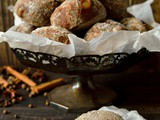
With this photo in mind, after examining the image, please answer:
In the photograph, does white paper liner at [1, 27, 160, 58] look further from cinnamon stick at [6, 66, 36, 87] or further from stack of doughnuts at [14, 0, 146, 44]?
cinnamon stick at [6, 66, 36, 87]

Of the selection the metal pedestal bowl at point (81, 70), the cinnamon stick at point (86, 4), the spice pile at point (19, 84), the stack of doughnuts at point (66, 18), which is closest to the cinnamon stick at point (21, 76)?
the spice pile at point (19, 84)

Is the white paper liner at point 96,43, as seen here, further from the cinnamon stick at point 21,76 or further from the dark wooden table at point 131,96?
the cinnamon stick at point 21,76

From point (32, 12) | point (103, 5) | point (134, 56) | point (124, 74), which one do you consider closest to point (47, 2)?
point (32, 12)

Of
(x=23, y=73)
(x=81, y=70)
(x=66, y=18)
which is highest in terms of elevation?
(x=66, y=18)

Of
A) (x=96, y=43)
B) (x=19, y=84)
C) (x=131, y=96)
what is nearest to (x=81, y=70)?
(x=96, y=43)

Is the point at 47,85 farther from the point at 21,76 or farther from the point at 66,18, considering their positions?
the point at 66,18

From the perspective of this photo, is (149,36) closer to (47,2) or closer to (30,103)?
(47,2)

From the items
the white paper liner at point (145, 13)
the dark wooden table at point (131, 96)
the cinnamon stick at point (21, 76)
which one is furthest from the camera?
the cinnamon stick at point (21, 76)
